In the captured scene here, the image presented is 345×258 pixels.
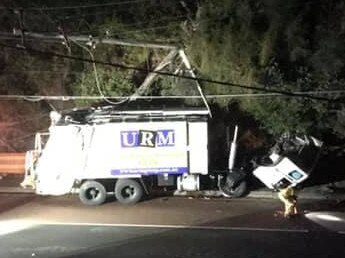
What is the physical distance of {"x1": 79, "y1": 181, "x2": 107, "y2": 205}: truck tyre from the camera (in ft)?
71.9

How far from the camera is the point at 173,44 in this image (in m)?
24.8

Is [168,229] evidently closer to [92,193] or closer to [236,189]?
[92,193]

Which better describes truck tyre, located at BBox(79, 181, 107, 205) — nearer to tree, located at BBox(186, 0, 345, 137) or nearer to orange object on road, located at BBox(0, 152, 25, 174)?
orange object on road, located at BBox(0, 152, 25, 174)

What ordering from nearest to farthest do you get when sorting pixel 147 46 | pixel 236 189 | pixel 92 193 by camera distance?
pixel 92 193
pixel 236 189
pixel 147 46

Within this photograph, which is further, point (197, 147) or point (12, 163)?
point (12, 163)

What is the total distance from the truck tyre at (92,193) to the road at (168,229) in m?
0.26

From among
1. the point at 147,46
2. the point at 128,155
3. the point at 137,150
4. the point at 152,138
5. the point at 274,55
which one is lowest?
the point at 128,155

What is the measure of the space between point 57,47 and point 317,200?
1196 centimetres

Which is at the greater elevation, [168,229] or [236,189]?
[236,189]

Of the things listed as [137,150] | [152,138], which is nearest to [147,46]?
[152,138]

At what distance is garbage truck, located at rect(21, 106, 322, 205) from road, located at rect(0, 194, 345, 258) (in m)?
0.64

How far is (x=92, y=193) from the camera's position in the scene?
22.0m

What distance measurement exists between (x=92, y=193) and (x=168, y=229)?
4415 millimetres

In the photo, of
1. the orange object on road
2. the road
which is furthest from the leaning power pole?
the orange object on road
